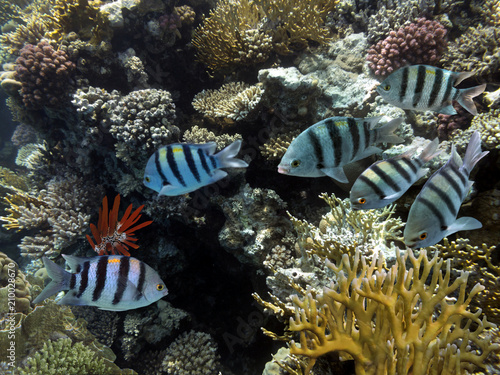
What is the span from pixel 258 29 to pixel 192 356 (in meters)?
5.76

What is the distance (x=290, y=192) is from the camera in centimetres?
432

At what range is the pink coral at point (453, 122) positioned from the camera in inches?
154

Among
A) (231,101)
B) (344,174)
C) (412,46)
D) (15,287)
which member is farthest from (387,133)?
(15,287)

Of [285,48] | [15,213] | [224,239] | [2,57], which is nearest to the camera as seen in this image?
[224,239]

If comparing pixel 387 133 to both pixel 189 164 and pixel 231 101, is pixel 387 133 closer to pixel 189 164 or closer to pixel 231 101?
pixel 189 164

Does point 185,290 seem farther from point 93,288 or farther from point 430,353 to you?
point 430,353

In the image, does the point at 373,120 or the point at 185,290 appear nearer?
the point at 373,120

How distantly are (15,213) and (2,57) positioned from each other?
7883 mm

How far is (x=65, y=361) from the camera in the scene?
3465 millimetres

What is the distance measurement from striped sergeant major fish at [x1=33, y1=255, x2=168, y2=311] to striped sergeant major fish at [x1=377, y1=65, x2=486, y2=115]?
105 inches

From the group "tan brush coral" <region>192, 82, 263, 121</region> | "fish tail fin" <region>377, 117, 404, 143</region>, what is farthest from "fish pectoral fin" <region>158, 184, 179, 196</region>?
"tan brush coral" <region>192, 82, 263, 121</region>

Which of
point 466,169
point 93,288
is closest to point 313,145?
point 466,169

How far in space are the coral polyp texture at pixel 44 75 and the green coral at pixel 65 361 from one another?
12.9 feet

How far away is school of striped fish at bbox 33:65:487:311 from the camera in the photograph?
1638 mm
